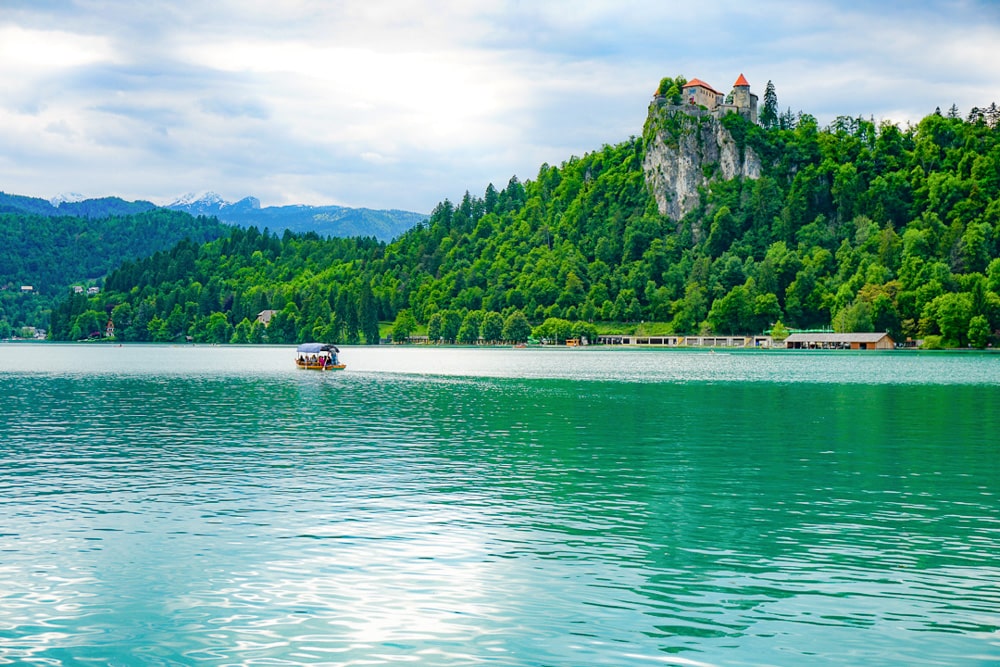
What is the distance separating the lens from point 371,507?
2691 cm

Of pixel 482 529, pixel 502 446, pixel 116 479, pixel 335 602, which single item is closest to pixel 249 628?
pixel 335 602

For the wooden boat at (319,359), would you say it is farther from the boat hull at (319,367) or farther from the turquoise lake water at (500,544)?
the turquoise lake water at (500,544)

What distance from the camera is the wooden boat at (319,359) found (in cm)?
12575

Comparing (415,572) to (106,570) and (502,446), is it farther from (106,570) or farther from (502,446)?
(502,446)

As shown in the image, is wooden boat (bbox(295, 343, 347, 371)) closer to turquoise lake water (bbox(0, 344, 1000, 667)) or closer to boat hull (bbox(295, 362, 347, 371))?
boat hull (bbox(295, 362, 347, 371))

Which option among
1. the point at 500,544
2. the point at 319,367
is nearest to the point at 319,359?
the point at 319,367

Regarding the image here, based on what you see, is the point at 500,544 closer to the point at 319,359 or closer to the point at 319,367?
the point at 319,367

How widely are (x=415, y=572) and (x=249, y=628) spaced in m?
4.42

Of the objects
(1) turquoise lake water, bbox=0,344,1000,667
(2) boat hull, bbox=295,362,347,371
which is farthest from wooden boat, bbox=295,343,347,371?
(1) turquoise lake water, bbox=0,344,1000,667

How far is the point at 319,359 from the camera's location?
126 meters

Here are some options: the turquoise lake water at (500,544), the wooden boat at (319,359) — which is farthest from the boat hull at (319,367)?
the turquoise lake water at (500,544)

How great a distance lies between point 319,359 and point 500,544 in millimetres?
106737

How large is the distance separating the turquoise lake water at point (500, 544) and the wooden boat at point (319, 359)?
7497 centimetres

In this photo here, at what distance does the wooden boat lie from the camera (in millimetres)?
125750
